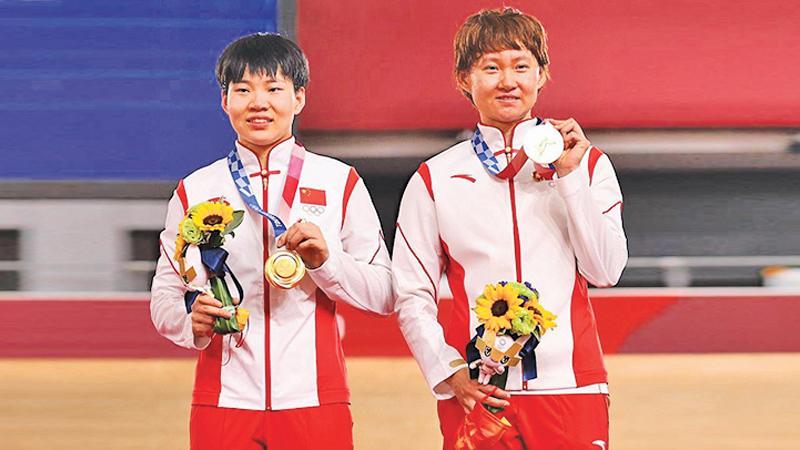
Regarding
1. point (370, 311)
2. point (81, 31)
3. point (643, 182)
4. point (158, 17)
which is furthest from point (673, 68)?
point (370, 311)

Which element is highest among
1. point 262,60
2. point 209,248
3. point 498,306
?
point 262,60

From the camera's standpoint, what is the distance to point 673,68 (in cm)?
591

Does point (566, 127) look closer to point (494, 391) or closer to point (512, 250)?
point (512, 250)

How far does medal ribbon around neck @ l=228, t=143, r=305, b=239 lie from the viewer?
192cm

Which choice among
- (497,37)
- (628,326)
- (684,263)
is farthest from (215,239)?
(684,263)

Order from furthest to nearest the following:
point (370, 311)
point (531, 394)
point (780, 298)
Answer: point (780, 298)
point (370, 311)
point (531, 394)

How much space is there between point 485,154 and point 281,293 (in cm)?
39

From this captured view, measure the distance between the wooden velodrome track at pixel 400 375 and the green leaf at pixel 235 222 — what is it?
182 centimetres

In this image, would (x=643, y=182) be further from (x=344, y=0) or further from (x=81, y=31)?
(x=81, y=31)

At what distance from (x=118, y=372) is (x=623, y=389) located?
7.17 ft

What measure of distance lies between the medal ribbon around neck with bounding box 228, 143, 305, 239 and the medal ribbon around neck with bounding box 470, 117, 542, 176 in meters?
0.29

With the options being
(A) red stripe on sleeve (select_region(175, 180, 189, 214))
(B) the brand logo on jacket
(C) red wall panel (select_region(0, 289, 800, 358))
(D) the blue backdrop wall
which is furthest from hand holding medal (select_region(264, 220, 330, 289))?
(D) the blue backdrop wall

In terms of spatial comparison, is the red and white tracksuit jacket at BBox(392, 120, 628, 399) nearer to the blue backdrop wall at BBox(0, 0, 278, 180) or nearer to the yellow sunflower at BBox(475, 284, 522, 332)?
the yellow sunflower at BBox(475, 284, 522, 332)

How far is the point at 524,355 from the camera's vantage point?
5.71 feet
